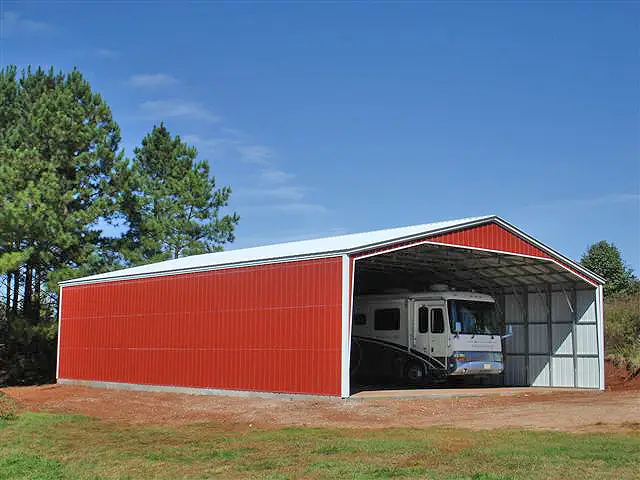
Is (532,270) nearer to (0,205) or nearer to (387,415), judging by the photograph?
(387,415)

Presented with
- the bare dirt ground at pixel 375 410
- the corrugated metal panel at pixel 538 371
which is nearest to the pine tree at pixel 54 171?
the bare dirt ground at pixel 375 410

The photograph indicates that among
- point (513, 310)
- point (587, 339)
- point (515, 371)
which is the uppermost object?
point (513, 310)

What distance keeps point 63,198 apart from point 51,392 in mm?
12406

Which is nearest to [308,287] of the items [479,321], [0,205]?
[479,321]

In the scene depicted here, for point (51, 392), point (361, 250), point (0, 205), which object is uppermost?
point (0, 205)

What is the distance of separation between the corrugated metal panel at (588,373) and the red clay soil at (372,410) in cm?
189

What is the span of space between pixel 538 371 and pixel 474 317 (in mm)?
4290

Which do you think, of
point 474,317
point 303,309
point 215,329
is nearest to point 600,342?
point 474,317

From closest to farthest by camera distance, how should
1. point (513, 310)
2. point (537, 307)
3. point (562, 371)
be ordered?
1. point (562, 371)
2. point (537, 307)
3. point (513, 310)

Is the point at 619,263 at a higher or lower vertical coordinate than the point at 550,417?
higher

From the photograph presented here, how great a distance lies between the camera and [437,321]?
22.4 m

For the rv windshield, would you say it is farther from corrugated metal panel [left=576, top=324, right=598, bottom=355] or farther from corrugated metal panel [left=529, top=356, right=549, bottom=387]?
corrugated metal panel [left=529, top=356, right=549, bottom=387]

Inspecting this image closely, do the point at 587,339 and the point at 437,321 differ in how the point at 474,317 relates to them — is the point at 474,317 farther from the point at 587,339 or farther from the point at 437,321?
the point at 587,339

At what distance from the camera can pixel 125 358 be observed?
25.6 m
